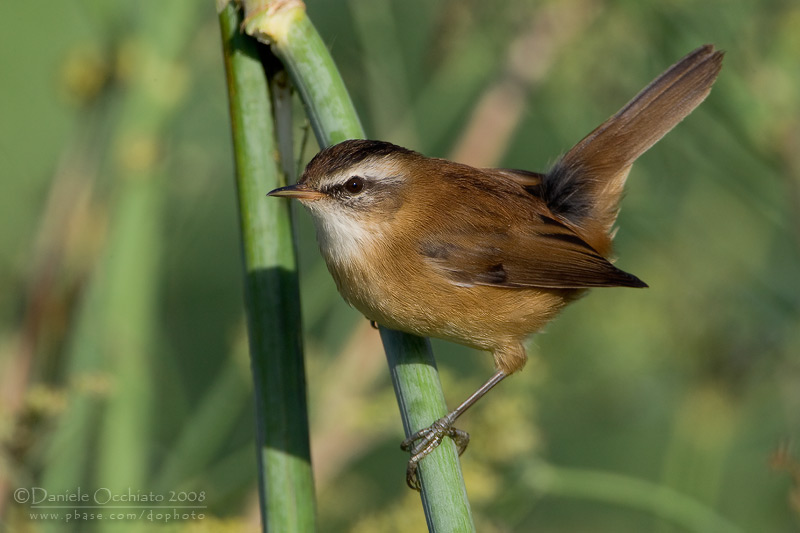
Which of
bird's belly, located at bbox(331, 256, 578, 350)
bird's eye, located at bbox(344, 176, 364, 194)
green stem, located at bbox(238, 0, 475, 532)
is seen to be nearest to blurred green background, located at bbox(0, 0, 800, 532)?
bird's belly, located at bbox(331, 256, 578, 350)

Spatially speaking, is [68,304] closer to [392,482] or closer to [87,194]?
[87,194]

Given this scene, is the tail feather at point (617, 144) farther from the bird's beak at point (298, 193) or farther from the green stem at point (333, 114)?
the green stem at point (333, 114)

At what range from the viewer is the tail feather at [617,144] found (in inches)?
128

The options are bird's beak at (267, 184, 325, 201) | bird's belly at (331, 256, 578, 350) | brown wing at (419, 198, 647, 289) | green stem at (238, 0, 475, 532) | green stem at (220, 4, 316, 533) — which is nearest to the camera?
green stem at (238, 0, 475, 532)

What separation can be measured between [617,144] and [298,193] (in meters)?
A: 1.46

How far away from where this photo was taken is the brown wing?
2.99m

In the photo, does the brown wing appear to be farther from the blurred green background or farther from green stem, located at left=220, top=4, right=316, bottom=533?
green stem, located at left=220, top=4, right=316, bottom=533

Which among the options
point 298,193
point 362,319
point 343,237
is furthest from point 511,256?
point 362,319

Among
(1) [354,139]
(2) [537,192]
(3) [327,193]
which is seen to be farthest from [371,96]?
(1) [354,139]

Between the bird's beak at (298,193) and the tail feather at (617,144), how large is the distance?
1077 millimetres

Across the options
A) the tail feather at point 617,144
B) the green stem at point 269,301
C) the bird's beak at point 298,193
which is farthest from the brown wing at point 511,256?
the green stem at point 269,301

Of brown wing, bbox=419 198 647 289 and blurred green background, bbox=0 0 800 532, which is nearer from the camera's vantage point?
brown wing, bbox=419 198 647 289

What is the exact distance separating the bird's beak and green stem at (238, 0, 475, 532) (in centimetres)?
16

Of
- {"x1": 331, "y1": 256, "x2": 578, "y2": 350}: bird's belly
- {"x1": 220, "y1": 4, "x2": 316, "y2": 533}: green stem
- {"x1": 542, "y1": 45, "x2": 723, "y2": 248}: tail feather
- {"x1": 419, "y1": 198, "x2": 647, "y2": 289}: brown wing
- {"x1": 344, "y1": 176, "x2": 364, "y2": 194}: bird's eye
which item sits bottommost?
{"x1": 220, "y1": 4, "x2": 316, "y2": 533}: green stem
